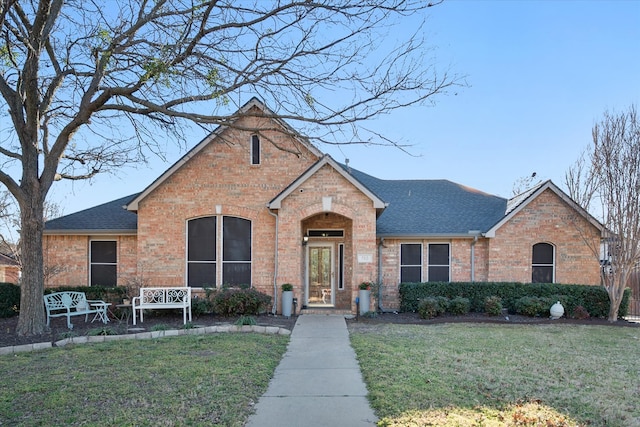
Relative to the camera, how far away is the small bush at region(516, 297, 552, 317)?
45.2 feet

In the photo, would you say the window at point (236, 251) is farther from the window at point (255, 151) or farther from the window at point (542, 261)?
the window at point (542, 261)

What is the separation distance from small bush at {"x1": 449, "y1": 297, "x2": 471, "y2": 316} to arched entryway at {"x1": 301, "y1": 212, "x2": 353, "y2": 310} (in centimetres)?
371

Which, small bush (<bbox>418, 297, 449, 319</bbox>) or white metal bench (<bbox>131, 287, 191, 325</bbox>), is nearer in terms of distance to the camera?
white metal bench (<bbox>131, 287, 191, 325</bbox>)

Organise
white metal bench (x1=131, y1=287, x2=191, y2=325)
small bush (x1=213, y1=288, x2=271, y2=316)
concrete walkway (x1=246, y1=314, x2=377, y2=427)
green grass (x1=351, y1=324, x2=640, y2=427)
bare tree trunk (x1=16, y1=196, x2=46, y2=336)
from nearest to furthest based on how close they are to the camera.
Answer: concrete walkway (x1=246, y1=314, x2=377, y2=427)
green grass (x1=351, y1=324, x2=640, y2=427)
bare tree trunk (x1=16, y1=196, x2=46, y2=336)
white metal bench (x1=131, y1=287, x2=191, y2=325)
small bush (x1=213, y1=288, x2=271, y2=316)

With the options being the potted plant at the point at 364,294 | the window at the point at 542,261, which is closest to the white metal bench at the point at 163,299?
the potted plant at the point at 364,294

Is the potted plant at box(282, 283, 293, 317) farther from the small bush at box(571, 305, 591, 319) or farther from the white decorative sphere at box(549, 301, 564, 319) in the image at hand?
the small bush at box(571, 305, 591, 319)

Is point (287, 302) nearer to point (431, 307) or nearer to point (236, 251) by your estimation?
point (236, 251)

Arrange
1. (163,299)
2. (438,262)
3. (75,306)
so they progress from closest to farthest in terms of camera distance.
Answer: (75,306)
(163,299)
(438,262)

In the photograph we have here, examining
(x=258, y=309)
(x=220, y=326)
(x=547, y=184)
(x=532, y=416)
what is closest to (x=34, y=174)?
(x=220, y=326)

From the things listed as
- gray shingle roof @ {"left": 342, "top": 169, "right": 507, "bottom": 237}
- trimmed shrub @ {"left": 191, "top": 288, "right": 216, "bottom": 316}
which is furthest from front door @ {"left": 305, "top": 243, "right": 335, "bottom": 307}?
trimmed shrub @ {"left": 191, "top": 288, "right": 216, "bottom": 316}

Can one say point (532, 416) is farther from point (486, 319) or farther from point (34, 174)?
point (34, 174)

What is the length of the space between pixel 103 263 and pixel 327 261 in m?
8.08

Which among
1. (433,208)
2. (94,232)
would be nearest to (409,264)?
(433,208)

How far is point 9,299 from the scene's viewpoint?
45.6 feet
